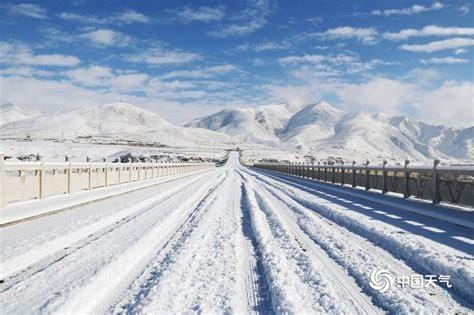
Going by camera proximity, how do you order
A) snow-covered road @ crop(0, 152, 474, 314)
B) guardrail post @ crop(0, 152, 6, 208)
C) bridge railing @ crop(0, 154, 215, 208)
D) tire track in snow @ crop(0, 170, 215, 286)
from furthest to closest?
bridge railing @ crop(0, 154, 215, 208)
guardrail post @ crop(0, 152, 6, 208)
tire track in snow @ crop(0, 170, 215, 286)
snow-covered road @ crop(0, 152, 474, 314)

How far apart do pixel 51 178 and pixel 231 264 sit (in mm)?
12107

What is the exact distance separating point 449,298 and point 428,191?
461 inches

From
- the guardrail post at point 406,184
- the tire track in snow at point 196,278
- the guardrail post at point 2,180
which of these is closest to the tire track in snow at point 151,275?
the tire track in snow at point 196,278

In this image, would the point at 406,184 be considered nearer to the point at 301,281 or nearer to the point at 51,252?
the point at 301,281

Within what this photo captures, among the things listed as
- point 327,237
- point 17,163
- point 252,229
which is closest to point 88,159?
point 17,163

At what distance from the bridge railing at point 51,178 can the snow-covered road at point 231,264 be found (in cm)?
270

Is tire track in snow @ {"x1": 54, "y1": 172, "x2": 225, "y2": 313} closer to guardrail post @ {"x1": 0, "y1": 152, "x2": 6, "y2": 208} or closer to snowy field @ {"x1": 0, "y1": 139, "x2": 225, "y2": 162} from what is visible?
guardrail post @ {"x1": 0, "y1": 152, "x2": 6, "y2": 208}

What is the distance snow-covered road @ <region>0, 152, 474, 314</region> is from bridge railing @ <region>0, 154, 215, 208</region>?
8.87 ft

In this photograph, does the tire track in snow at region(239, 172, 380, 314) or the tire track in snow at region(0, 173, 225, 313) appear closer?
the tire track in snow at region(239, 172, 380, 314)

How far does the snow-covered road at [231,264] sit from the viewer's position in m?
5.00

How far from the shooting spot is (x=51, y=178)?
55.4 ft

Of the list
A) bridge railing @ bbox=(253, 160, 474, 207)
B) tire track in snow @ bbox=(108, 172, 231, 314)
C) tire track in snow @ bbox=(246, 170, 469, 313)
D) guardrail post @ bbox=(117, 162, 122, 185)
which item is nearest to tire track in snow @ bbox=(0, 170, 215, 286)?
tire track in snow @ bbox=(108, 172, 231, 314)

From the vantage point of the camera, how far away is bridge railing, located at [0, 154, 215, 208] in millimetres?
13398

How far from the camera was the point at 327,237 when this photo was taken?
8.86 metres
